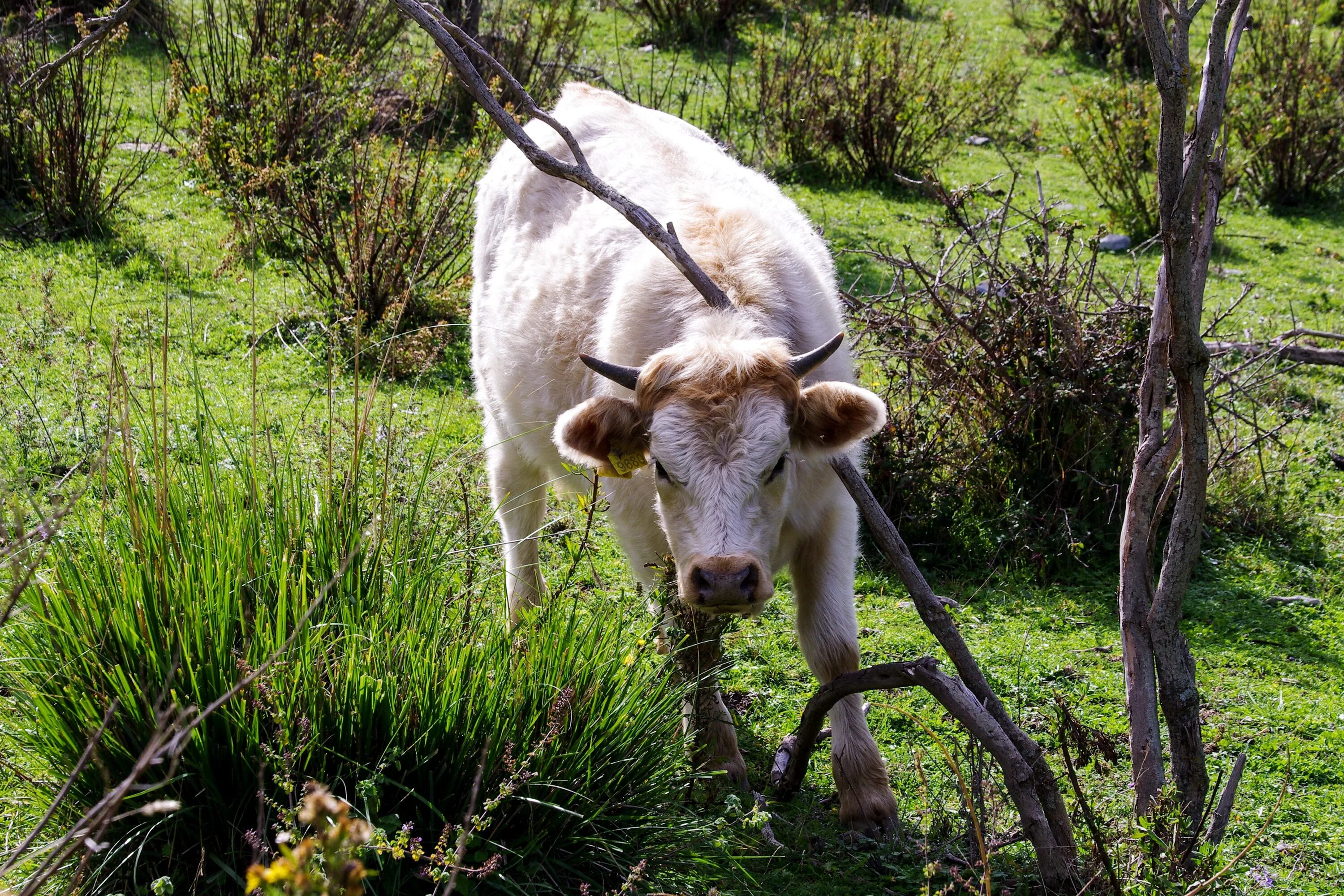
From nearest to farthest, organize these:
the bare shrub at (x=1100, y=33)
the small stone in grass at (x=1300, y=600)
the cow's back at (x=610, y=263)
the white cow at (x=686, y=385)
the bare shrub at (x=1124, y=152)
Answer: the white cow at (x=686, y=385) → the cow's back at (x=610, y=263) → the small stone in grass at (x=1300, y=600) → the bare shrub at (x=1124, y=152) → the bare shrub at (x=1100, y=33)

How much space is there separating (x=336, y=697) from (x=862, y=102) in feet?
31.4

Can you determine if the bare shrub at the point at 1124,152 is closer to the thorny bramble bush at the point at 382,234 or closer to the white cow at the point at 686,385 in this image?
the thorny bramble bush at the point at 382,234

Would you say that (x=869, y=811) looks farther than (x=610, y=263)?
No

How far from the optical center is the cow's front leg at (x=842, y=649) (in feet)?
12.9

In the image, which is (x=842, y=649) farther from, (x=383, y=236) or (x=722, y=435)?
(x=383, y=236)

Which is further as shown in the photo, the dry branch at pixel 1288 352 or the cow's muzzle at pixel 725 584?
the dry branch at pixel 1288 352

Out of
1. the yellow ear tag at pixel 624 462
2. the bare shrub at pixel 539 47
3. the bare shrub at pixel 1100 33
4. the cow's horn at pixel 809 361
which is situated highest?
the bare shrub at pixel 1100 33

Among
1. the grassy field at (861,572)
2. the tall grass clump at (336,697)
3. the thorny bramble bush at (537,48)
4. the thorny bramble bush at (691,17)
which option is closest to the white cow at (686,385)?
the grassy field at (861,572)

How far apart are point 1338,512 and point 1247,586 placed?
1118 millimetres

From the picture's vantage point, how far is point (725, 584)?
10.6 feet

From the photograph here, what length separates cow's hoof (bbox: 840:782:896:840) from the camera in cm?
386

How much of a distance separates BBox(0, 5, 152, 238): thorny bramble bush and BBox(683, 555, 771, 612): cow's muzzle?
736 centimetres

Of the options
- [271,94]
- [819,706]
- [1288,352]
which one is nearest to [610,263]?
[819,706]

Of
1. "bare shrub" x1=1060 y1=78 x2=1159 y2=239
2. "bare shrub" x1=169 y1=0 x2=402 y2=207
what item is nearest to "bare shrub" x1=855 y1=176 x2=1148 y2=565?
"bare shrub" x1=1060 y1=78 x2=1159 y2=239
